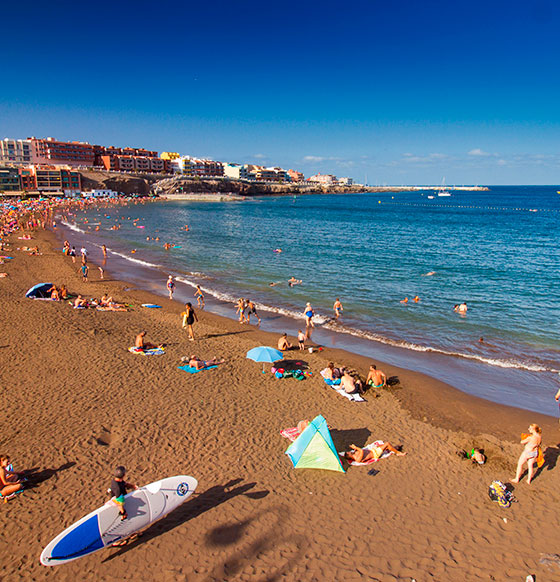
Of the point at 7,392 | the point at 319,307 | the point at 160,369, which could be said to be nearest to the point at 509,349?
the point at 319,307

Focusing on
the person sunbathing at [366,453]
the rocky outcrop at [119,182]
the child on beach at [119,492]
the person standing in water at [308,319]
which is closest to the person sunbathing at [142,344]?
the person standing in water at [308,319]

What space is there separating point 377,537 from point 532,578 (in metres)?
2.19

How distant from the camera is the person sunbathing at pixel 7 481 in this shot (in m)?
6.77

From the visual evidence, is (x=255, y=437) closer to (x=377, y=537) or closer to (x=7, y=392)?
(x=377, y=537)

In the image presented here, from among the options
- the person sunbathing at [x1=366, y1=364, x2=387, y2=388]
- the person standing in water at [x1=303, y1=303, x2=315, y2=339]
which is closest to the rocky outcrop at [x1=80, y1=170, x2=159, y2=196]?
the person standing in water at [x1=303, y1=303, x2=315, y2=339]

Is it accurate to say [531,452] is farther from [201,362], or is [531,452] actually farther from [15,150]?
[15,150]

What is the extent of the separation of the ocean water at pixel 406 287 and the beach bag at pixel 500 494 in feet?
15.5

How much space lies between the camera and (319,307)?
20906 mm

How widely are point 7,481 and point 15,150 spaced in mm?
163565

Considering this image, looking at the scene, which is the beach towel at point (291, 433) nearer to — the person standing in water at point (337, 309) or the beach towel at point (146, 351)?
the beach towel at point (146, 351)

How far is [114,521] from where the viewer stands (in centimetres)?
583

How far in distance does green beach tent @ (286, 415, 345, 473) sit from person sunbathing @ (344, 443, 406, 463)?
442 millimetres

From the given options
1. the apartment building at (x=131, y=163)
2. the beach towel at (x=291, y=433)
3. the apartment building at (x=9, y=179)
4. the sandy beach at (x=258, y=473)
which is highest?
the apartment building at (x=131, y=163)

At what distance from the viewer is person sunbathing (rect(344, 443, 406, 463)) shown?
8141 mm
